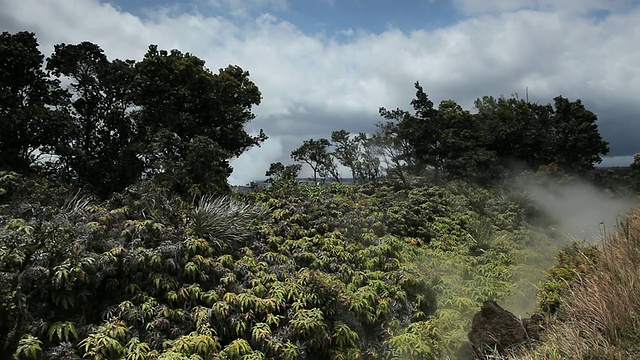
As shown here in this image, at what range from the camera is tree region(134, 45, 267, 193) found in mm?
10352

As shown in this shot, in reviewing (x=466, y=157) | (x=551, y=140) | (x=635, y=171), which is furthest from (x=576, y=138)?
(x=466, y=157)

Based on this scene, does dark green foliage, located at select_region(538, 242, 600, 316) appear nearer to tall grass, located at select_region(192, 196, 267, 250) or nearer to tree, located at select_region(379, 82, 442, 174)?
tall grass, located at select_region(192, 196, 267, 250)

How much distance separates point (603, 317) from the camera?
3.53m

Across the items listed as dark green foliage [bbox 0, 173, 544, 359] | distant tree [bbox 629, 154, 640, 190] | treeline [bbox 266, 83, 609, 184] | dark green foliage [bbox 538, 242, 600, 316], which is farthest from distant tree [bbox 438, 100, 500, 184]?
dark green foliage [bbox 538, 242, 600, 316]

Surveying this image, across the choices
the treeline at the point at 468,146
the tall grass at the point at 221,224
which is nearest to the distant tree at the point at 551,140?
the treeline at the point at 468,146

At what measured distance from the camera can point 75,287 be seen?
5336 millimetres

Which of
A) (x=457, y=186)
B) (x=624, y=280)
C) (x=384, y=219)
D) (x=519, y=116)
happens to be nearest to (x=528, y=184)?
(x=457, y=186)

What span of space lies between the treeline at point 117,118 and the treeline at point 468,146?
16.2ft

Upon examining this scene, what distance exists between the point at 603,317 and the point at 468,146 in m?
16.5

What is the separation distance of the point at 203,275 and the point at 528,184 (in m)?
15.1

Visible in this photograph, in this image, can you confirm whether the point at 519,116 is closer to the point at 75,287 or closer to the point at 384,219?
the point at 384,219

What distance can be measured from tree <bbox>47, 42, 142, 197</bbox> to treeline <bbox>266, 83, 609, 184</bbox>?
19.9 feet

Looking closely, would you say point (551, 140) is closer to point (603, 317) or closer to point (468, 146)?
point (468, 146)

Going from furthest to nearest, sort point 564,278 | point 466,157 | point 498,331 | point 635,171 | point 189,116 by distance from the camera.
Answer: point 635,171
point 466,157
point 189,116
point 564,278
point 498,331
